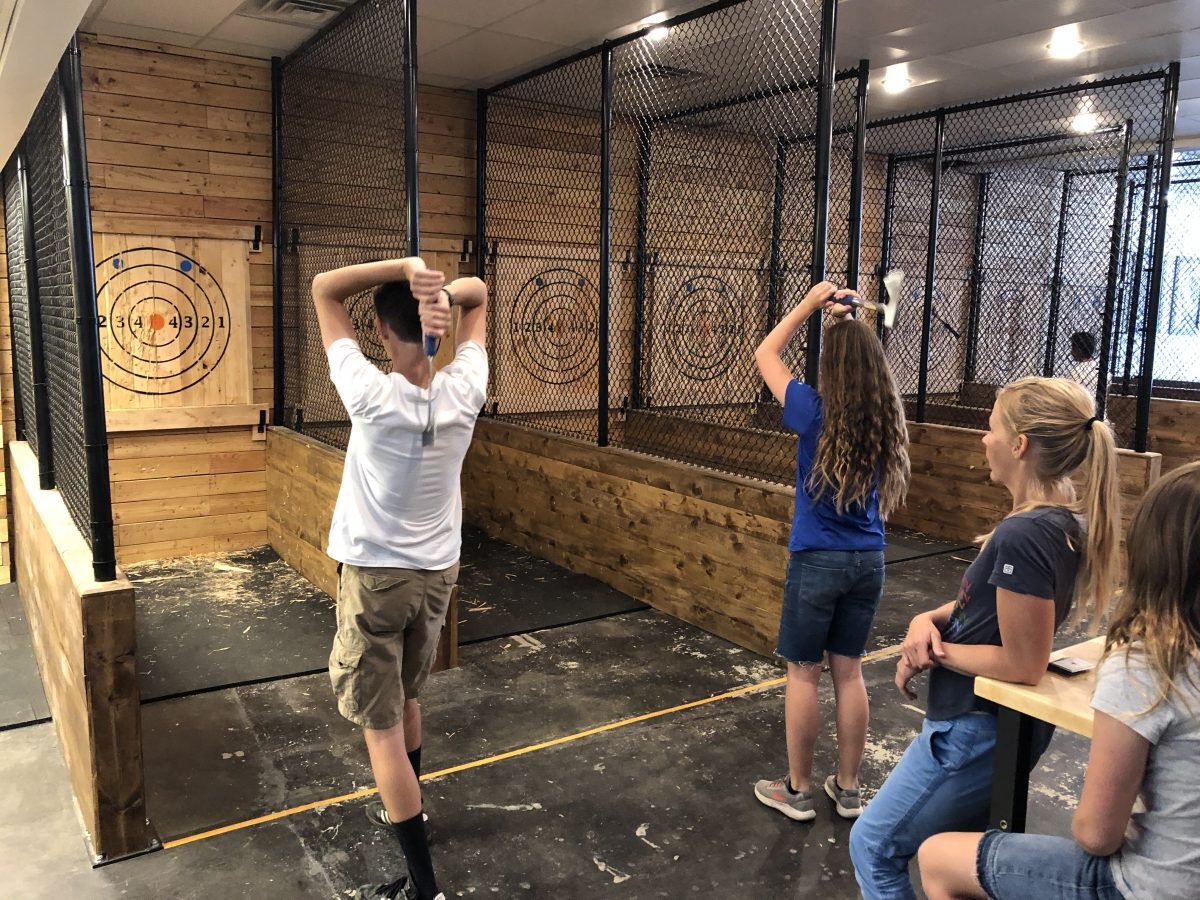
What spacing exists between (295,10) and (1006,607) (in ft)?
13.9

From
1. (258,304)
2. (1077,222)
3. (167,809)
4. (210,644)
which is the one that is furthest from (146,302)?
(1077,222)

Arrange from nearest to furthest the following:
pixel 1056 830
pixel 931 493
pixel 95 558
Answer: pixel 95 558, pixel 1056 830, pixel 931 493

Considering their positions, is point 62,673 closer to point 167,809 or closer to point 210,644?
point 167,809

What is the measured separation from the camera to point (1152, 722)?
1.17 metres

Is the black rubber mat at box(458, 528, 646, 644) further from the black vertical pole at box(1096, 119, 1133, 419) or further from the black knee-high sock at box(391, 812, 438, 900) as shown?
the black vertical pole at box(1096, 119, 1133, 419)

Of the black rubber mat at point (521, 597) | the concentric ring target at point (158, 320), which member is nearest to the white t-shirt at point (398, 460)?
the black rubber mat at point (521, 597)

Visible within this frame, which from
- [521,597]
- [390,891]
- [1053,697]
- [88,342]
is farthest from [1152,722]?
[521,597]

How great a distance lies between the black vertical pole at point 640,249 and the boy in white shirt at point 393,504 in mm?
3304

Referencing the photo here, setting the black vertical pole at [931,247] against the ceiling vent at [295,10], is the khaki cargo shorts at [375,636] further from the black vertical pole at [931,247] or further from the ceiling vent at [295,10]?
the black vertical pole at [931,247]

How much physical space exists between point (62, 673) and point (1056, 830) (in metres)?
2.84

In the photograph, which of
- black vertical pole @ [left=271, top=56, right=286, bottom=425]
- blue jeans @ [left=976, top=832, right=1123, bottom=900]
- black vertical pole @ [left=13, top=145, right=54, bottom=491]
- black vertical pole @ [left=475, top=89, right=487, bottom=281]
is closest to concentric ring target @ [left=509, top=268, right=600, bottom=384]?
black vertical pole @ [left=475, top=89, right=487, bottom=281]

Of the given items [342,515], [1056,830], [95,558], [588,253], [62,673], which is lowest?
[1056,830]

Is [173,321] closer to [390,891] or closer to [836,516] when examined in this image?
[390,891]

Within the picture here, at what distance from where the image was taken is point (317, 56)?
4.70m
